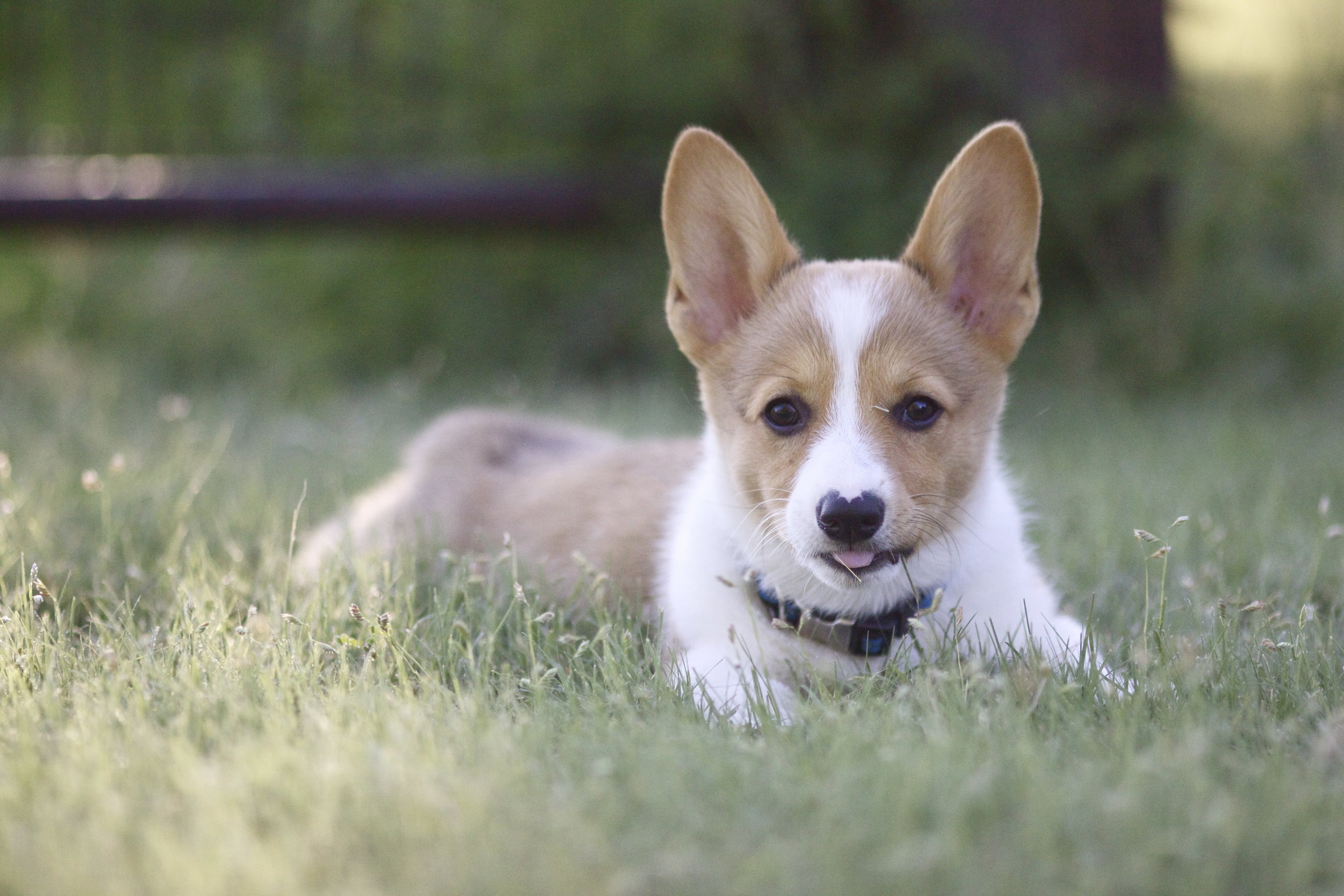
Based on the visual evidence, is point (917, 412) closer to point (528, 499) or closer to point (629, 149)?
point (528, 499)

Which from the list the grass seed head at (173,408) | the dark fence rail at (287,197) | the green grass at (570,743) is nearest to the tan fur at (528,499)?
the green grass at (570,743)

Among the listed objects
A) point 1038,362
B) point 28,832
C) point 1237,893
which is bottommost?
point 1038,362

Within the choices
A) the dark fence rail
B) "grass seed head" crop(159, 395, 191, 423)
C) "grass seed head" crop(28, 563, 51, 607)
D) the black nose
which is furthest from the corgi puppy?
the dark fence rail

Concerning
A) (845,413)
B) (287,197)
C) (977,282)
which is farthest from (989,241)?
(287,197)

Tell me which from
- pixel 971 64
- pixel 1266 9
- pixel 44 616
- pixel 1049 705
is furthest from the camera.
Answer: pixel 1266 9

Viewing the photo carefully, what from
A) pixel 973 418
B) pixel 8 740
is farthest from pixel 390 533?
pixel 973 418

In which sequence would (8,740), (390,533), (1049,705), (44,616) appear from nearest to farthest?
(8,740) < (1049,705) < (44,616) < (390,533)

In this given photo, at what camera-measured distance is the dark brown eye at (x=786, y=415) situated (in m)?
2.64

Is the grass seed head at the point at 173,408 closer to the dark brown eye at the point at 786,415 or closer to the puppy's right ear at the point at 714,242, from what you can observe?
the puppy's right ear at the point at 714,242

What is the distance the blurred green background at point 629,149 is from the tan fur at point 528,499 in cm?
271

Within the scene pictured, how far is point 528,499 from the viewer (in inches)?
139

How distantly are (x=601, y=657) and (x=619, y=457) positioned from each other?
1.09m

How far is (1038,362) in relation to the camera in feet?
20.4

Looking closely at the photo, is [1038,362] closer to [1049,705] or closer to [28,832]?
[1049,705]
